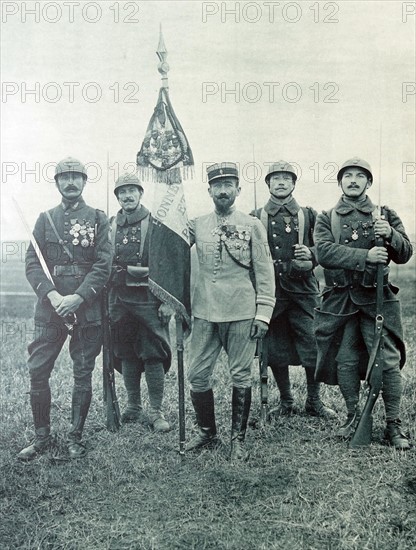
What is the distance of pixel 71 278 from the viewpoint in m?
4.90

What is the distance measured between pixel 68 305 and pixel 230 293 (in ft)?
4.11

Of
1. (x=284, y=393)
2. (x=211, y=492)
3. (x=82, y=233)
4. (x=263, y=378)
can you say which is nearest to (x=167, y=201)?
(x=82, y=233)

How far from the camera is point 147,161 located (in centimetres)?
463

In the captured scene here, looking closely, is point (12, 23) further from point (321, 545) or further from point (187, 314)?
point (321, 545)

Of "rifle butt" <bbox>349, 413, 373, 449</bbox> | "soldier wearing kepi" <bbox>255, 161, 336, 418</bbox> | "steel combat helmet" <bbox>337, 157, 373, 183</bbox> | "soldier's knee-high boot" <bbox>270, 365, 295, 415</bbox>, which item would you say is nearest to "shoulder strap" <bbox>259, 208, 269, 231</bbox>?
"soldier wearing kepi" <bbox>255, 161, 336, 418</bbox>

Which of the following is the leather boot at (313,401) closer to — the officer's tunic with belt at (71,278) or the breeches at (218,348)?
the breeches at (218,348)

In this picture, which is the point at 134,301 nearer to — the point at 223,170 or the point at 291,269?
the point at 291,269

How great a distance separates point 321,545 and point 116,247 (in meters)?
3.28

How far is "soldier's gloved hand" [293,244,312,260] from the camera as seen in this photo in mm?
5340

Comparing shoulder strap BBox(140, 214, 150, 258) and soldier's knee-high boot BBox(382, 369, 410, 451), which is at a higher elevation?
shoulder strap BBox(140, 214, 150, 258)

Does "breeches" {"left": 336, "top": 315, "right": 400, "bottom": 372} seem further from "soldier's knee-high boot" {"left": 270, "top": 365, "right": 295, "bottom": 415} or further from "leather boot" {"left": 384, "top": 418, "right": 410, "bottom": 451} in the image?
"soldier's knee-high boot" {"left": 270, "top": 365, "right": 295, "bottom": 415}

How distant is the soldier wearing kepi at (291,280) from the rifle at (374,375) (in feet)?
2.96

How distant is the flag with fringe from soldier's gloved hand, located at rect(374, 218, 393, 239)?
1430 millimetres

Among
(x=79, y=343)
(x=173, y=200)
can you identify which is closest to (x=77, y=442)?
(x=79, y=343)
